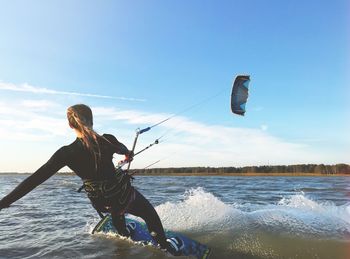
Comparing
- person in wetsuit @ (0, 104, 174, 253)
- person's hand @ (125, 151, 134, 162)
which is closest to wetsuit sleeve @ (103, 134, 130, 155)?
person in wetsuit @ (0, 104, 174, 253)

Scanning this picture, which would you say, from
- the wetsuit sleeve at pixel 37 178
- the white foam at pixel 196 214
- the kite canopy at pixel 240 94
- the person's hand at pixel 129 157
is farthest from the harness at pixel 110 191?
the kite canopy at pixel 240 94

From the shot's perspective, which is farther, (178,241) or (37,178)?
(178,241)

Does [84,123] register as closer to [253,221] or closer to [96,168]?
[96,168]

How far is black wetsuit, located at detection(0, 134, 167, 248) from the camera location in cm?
416

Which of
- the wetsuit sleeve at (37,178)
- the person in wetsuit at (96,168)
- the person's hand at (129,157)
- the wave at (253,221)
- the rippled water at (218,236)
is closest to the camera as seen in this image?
the wetsuit sleeve at (37,178)

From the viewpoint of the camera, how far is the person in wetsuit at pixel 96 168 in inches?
173

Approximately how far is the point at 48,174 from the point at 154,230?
223 centimetres

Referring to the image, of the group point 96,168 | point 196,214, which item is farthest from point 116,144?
point 196,214

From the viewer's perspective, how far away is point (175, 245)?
6.78 metres

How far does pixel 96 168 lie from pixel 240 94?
5.41m

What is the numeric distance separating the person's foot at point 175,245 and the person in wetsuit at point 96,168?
3.87ft

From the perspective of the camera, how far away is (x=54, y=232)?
32.4 ft

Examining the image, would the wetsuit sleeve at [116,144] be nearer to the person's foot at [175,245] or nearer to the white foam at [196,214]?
the person's foot at [175,245]

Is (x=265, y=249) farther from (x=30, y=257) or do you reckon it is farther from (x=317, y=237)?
(x=30, y=257)
